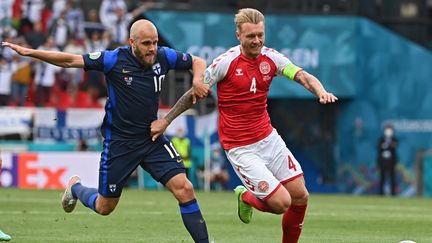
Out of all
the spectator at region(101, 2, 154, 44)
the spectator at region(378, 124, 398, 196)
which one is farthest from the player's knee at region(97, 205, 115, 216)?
the spectator at region(378, 124, 398, 196)

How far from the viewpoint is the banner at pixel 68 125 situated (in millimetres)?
29000

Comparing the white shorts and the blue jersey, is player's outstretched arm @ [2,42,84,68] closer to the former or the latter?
the blue jersey

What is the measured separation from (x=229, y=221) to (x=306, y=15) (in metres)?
18.3

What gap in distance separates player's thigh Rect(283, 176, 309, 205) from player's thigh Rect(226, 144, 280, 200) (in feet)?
0.66

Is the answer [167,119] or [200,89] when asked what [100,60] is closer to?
[167,119]

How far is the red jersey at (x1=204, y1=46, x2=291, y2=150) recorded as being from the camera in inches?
424

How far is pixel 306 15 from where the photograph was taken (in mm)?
33312

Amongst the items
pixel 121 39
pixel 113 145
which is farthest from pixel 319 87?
pixel 121 39

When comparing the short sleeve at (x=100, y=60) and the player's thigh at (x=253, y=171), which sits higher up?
the short sleeve at (x=100, y=60)

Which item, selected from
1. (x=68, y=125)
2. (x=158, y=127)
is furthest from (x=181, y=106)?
(x=68, y=125)

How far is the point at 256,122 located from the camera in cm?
1089

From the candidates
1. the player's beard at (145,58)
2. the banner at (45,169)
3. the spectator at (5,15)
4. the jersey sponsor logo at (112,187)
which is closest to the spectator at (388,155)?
the banner at (45,169)

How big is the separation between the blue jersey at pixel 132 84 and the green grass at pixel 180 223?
2233 mm

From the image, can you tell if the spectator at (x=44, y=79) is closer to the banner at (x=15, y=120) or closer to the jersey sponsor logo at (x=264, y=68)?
the banner at (x=15, y=120)
